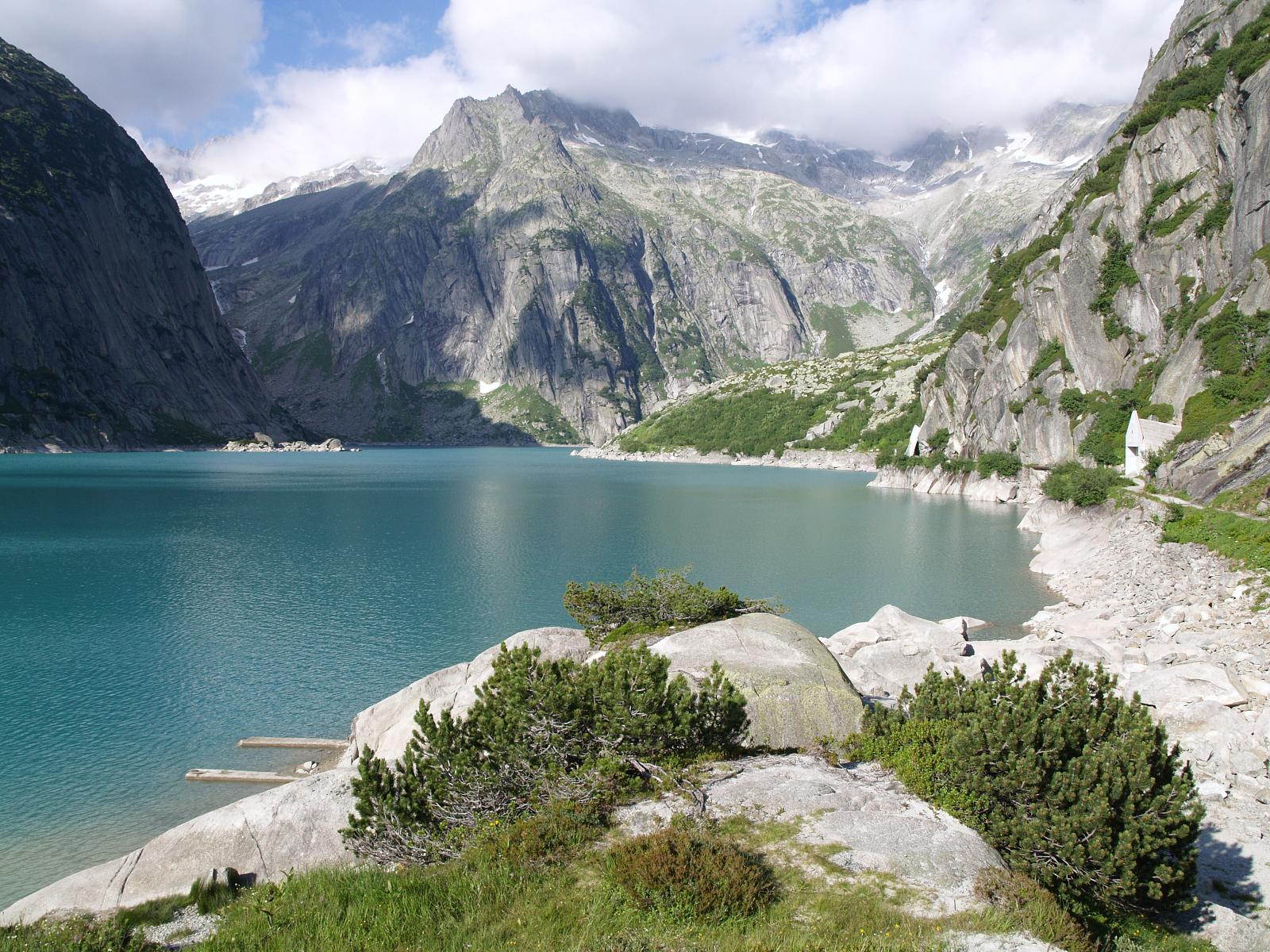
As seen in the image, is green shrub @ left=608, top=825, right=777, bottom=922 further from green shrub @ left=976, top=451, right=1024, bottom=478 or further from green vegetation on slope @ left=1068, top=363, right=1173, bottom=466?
green shrub @ left=976, top=451, right=1024, bottom=478

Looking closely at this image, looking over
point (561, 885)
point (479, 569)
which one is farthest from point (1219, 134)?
point (561, 885)

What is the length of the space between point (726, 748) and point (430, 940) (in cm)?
621

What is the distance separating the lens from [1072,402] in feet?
261

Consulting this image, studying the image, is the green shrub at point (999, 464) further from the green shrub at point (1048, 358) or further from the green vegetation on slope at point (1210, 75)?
the green vegetation on slope at point (1210, 75)

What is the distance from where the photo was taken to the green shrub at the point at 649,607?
19406mm

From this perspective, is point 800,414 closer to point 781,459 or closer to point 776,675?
point 781,459

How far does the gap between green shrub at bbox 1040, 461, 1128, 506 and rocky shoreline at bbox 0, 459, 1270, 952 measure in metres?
18.1

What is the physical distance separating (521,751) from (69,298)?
210546 mm

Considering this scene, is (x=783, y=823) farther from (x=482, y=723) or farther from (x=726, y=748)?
(x=482, y=723)

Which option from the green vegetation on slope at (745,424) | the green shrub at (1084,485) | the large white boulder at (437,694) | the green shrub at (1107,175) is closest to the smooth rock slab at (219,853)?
the large white boulder at (437,694)

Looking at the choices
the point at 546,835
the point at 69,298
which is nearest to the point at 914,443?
the point at 546,835

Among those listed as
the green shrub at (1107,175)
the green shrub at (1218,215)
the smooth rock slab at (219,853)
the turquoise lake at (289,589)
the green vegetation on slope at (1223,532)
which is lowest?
the turquoise lake at (289,589)

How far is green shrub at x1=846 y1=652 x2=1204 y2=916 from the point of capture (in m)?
9.33

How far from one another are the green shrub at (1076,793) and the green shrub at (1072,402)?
78.2 meters
